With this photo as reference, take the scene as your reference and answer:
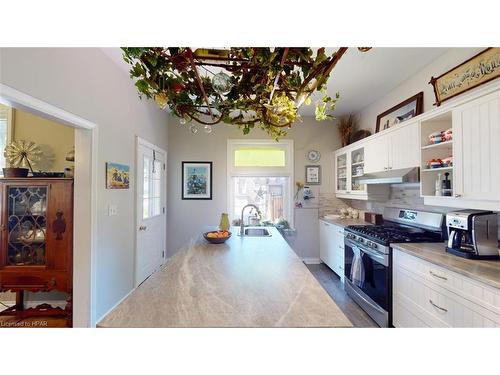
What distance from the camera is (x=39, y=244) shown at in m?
2.11

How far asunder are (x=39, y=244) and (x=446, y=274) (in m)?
3.32

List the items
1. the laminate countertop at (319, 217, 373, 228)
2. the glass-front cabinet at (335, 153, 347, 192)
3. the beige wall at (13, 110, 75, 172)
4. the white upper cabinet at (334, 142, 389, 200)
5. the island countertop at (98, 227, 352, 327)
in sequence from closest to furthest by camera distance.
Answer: the island countertop at (98, 227, 352, 327) < the beige wall at (13, 110, 75, 172) < the white upper cabinet at (334, 142, 389, 200) < the laminate countertop at (319, 217, 373, 228) < the glass-front cabinet at (335, 153, 347, 192)

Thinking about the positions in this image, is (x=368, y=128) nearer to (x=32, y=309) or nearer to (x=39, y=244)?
(x=39, y=244)

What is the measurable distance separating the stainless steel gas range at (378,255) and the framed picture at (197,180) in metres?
2.46

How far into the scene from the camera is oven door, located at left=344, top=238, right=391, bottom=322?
87.0 inches

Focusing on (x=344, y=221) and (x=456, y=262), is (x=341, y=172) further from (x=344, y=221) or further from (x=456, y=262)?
(x=456, y=262)

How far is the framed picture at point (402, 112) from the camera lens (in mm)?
2607

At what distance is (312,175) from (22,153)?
3.96 m

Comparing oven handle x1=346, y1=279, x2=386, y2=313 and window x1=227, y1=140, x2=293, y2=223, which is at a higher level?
window x1=227, y1=140, x2=293, y2=223

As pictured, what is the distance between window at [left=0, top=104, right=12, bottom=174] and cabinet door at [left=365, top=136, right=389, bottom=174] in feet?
13.7

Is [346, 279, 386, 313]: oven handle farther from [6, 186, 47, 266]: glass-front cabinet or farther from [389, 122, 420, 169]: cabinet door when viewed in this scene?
[6, 186, 47, 266]: glass-front cabinet

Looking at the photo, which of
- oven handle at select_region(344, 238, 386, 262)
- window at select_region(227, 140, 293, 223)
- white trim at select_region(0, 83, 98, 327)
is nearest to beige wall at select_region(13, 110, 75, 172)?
white trim at select_region(0, 83, 98, 327)

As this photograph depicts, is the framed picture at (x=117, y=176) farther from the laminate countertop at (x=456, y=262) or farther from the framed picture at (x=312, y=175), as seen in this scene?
the framed picture at (x=312, y=175)
